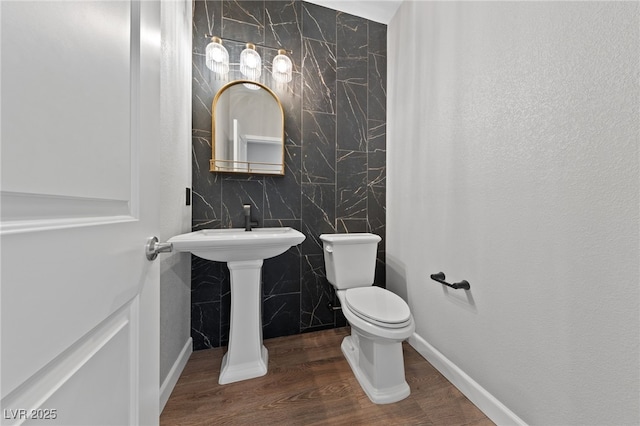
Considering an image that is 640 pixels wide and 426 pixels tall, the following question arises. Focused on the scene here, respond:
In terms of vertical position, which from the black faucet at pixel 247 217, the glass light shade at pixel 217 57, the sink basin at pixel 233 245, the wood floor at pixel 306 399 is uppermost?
the glass light shade at pixel 217 57

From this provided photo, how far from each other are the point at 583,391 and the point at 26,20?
1.63 meters

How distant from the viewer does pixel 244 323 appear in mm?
1417

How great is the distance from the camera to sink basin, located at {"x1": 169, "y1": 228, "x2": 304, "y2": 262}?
45.9 inches

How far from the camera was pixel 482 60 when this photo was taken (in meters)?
1.21

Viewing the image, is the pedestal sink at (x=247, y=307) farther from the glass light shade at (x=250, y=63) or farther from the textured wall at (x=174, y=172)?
the glass light shade at (x=250, y=63)

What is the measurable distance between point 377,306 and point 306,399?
0.61m

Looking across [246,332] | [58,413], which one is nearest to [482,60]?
[58,413]

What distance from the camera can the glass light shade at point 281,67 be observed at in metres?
1.77

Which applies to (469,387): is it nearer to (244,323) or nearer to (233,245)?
(244,323)

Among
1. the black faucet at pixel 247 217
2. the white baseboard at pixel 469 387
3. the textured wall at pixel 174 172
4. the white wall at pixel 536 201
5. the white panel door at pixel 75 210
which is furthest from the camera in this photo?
the black faucet at pixel 247 217

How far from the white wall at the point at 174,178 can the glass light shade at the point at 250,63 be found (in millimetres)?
345

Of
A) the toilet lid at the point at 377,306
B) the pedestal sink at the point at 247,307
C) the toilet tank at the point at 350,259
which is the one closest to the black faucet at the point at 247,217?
the pedestal sink at the point at 247,307

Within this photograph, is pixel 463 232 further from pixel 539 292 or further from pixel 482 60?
pixel 482 60

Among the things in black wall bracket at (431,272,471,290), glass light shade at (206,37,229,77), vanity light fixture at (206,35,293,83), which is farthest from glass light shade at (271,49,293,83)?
black wall bracket at (431,272,471,290)
